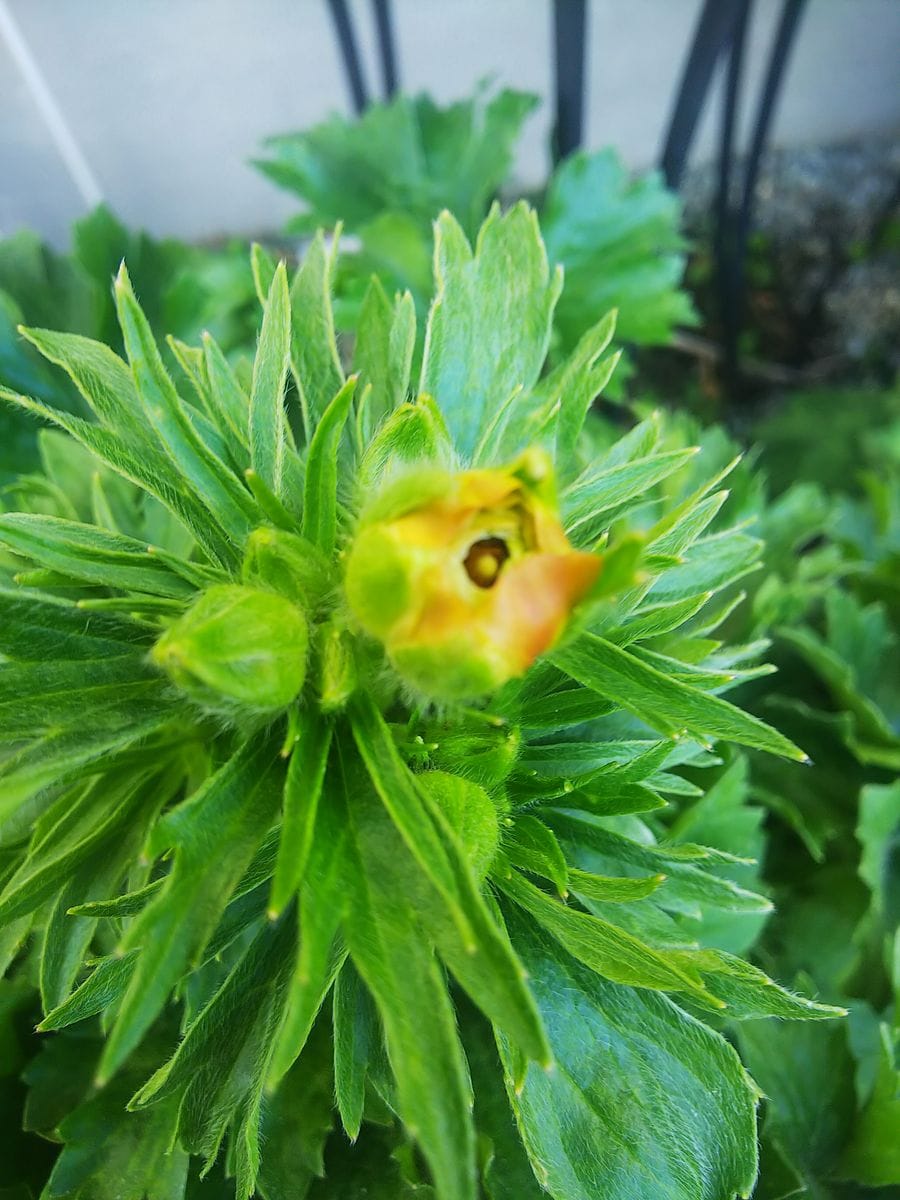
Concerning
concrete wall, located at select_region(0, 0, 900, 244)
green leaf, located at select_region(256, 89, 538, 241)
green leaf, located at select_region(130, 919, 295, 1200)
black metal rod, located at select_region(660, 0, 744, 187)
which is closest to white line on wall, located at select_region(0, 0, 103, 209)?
concrete wall, located at select_region(0, 0, 900, 244)

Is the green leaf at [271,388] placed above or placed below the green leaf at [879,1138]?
above

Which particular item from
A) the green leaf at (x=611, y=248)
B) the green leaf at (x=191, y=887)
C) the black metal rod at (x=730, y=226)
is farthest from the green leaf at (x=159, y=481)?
the black metal rod at (x=730, y=226)

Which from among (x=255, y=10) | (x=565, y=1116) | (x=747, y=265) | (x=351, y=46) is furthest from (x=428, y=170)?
(x=565, y=1116)

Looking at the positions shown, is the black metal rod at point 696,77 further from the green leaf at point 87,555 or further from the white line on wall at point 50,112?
the green leaf at point 87,555

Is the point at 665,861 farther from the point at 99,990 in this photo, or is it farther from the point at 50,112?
the point at 50,112

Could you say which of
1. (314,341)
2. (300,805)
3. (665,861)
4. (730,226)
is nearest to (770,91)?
(730,226)

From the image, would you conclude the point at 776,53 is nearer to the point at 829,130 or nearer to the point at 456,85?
the point at 829,130
